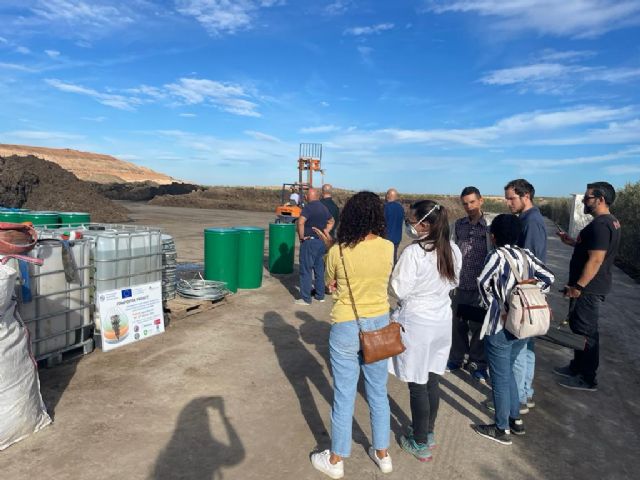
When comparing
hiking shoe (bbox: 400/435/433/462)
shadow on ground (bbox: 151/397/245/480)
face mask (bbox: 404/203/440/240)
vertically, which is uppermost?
face mask (bbox: 404/203/440/240)

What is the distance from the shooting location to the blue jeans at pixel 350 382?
9.32ft

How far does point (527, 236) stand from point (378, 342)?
212 centimetres

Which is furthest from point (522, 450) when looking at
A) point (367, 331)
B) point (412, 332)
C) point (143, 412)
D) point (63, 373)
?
point (63, 373)

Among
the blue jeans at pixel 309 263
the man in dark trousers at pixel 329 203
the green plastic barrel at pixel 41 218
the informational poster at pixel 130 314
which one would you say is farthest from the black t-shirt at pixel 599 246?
the green plastic barrel at pixel 41 218

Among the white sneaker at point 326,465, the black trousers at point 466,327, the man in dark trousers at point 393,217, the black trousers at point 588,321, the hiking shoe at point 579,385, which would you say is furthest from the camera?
the man in dark trousers at point 393,217

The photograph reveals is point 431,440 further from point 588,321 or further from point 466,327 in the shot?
point 588,321

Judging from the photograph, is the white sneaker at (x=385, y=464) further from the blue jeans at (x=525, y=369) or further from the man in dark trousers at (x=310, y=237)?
the man in dark trousers at (x=310, y=237)

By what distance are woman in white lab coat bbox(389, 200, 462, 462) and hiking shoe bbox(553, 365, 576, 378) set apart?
262 cm

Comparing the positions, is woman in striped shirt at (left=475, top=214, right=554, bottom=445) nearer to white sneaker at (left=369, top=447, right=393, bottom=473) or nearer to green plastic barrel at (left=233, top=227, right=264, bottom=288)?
white sneaker at (left=369, top=447, right=393, bottom=473)

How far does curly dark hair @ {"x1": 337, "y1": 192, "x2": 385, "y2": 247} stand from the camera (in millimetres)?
2818

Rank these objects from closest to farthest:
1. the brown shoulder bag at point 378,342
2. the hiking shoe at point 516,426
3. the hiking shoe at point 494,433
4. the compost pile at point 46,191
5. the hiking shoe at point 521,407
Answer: the brown shoulder bag at point 378,342 → the hiking shoe at point 494,433 → the hiking shoe at point 516,426 → the hiking shoe at point 521,407 → the compost pile at point 46,191

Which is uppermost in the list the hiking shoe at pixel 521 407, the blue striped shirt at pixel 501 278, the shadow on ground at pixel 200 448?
the blue striped shirt at pixel 501 278

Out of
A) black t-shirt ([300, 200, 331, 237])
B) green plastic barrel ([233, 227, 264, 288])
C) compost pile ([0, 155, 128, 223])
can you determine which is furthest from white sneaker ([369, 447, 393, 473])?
compost pile ([0, 155, 128, 223])

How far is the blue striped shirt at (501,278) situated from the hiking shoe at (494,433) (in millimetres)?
841
